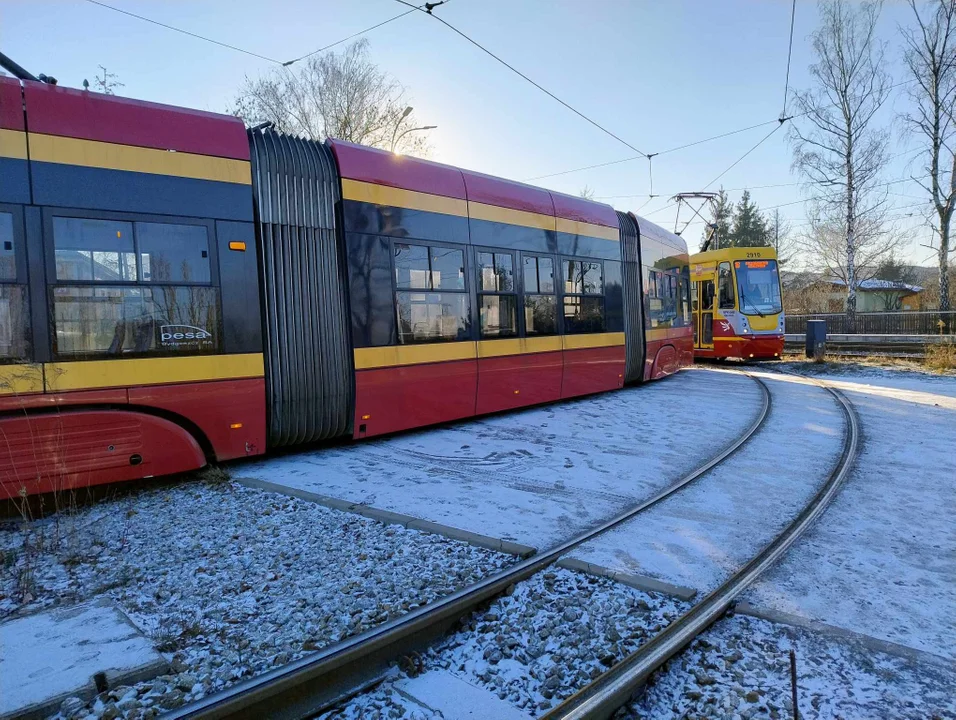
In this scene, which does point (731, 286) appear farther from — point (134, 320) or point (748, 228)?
point (748, 228)

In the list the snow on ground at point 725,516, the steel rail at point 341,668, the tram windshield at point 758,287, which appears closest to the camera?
the steel rail at point 341,668

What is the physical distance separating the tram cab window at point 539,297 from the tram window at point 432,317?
1501 millimetres

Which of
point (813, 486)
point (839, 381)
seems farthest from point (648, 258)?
point (813, 486)

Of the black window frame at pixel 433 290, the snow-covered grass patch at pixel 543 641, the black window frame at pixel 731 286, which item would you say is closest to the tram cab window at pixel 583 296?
the black window frame at pixel 433 290

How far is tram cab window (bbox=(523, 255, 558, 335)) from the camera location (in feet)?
31.1

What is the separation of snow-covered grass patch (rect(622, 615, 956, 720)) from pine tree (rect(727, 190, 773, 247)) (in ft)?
202

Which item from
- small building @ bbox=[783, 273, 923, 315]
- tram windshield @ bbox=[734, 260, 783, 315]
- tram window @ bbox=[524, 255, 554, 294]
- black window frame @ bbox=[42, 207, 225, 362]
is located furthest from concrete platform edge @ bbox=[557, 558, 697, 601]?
small building @ bbox=[783, 273, 923, 315]

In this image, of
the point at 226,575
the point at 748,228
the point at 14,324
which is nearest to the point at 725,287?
the point at 226,575

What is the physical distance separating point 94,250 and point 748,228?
63492mm

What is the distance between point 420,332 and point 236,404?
264 cm

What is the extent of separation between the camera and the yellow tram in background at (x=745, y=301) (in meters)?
18.2

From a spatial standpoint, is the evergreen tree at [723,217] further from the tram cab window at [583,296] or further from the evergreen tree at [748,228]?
the tram cab window at [583,296]

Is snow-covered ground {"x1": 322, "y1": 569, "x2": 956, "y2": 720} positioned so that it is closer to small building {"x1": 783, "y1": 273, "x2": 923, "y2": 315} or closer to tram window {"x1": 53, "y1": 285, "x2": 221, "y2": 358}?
tram window {"x1": 53, "y1": 285, "x2": 221, "y2": 358}

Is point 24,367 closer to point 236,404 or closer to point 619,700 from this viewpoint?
point 236,404
